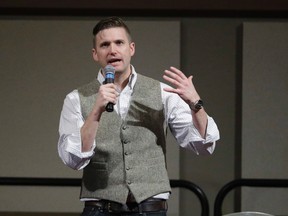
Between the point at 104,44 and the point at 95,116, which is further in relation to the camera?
the point at 104,44

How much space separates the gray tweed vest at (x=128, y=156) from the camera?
83.2 inches

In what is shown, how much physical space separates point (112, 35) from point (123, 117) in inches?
11.9

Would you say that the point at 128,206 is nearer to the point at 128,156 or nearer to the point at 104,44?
the point at 128,156

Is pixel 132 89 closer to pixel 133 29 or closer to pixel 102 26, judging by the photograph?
pixel 102 26

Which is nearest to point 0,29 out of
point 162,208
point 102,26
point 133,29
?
point 133,29

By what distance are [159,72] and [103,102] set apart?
257cm

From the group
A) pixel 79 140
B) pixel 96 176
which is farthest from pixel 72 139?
pixel 96 176

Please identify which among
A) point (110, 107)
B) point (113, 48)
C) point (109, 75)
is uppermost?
point (113, 48)

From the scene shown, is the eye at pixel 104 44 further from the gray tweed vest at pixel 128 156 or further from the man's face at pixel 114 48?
the gray tweed vest at pixel 128 156

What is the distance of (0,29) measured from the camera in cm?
455

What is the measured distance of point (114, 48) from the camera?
7.06ft

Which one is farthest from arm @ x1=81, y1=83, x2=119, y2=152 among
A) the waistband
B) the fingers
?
the waistband

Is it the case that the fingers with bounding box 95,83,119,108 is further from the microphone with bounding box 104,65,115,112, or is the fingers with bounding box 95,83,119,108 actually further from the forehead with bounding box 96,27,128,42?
the forehead with bounding box 96,27,128,42

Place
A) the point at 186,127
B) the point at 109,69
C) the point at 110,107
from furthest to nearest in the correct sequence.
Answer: the point at 186,127 < the point at 109,69 < the point at 110,107
